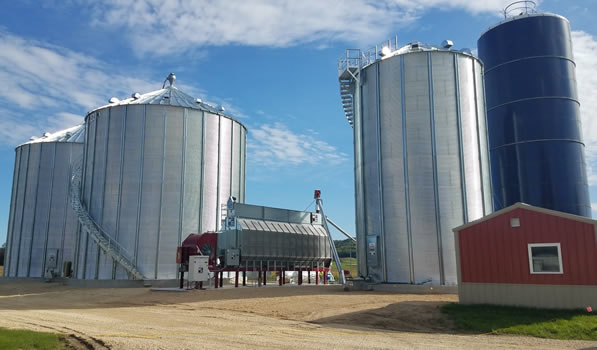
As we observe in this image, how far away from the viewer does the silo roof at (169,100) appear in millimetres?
44562

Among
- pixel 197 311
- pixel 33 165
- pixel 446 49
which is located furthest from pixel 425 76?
pixel 33 165

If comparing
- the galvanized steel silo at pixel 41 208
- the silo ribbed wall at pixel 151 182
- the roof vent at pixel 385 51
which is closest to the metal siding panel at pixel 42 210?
the galvanized steel silo at pixel 41 208

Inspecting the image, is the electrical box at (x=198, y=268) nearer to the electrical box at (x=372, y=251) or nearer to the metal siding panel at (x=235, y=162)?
the electrical box at (x=372, y=251)

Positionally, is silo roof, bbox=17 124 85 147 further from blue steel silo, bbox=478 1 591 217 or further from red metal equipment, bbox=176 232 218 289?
blue steel silo, bbox=478 1 591 217

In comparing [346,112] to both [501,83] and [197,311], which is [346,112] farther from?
[197,311]

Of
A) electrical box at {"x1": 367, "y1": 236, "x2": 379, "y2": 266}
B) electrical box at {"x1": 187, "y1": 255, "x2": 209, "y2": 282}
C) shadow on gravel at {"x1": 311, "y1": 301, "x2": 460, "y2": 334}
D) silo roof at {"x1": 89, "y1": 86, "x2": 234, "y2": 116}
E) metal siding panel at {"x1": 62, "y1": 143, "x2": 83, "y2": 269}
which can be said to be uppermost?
silo roof at {"x1": 89, "y1": 86, "x2": 234, "y2": 116}

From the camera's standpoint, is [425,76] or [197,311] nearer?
[197,311]

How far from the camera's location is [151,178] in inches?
1642

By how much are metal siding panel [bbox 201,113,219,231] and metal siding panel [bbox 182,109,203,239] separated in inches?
23.7

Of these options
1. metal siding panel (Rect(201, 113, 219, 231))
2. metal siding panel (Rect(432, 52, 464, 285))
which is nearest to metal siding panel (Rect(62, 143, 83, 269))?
metal siding panel (Rect(201, 113, 219, 231))

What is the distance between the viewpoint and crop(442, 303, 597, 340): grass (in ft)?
52.5

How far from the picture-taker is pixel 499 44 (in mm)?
49875

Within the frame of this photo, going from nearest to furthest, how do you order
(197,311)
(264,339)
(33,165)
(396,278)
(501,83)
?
(264,339) < (197,311) < (396,278) < (501,83) < (33,165)

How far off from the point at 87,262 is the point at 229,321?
27.9 metres
